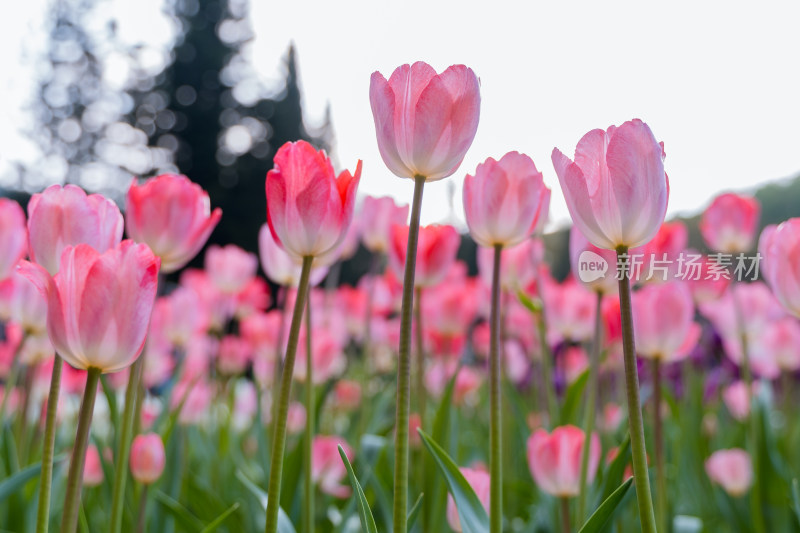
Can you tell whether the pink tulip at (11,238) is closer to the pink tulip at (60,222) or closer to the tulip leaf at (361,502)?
the pink tulip at (60,222)

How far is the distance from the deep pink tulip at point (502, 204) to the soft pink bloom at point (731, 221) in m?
1.20

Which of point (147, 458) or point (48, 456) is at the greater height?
point (48, 456)

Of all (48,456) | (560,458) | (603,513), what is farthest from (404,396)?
(560,458)

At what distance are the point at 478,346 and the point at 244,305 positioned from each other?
1.22 meters

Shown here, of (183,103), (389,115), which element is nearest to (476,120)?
(389,115)

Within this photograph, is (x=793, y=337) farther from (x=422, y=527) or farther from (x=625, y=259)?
(x=625, y=259)

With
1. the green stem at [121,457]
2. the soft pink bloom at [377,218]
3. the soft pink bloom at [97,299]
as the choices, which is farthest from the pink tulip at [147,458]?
the soft pink bloom at [377,218]

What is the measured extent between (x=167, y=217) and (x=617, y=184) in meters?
0.52

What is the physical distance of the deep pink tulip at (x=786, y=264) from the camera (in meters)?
0.72

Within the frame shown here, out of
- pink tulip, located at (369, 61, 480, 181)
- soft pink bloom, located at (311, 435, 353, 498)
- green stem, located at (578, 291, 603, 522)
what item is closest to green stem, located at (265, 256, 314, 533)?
pink tulip, located at (369, 61, 480, 181)

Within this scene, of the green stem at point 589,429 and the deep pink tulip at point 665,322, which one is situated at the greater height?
the deep pink tulip at point 665,322

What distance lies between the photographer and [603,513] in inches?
18.6

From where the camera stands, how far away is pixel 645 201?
1.53ft

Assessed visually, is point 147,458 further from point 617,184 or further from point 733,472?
point 733,472
